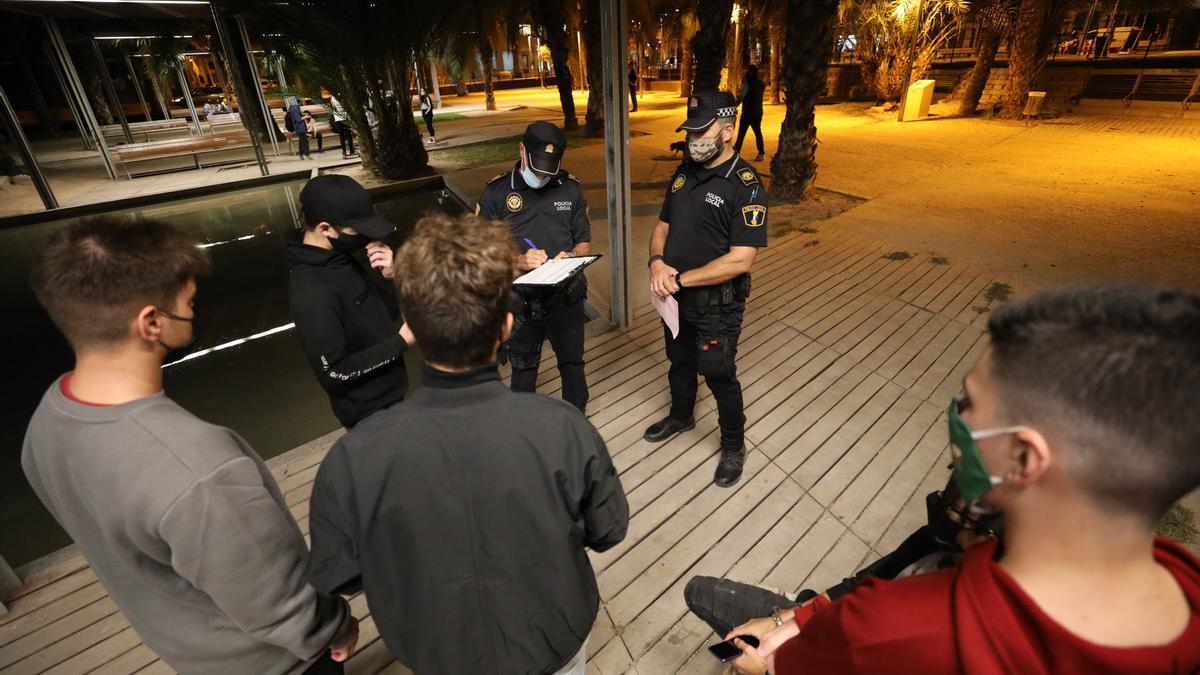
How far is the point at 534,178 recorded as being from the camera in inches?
111

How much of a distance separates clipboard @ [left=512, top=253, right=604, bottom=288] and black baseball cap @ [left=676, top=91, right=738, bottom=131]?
831 mm

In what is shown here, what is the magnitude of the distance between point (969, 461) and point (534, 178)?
2.46 metres

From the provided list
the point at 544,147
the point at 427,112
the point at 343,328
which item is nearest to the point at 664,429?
the point at 544,147

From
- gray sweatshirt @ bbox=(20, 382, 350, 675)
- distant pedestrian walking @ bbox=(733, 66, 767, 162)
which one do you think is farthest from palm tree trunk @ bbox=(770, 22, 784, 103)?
gray sweatshirt @ bbox=(20, 382, 350, 675)

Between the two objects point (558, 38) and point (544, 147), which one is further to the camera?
point (558, 38)

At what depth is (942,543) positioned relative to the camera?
4.19 feet

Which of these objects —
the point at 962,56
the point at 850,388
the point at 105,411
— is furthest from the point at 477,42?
the point at 962,56

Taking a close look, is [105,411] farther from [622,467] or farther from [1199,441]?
[622,467]

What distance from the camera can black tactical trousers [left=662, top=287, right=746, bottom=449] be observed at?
2.63 meters

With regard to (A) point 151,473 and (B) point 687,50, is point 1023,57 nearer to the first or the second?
(B) point 687,50

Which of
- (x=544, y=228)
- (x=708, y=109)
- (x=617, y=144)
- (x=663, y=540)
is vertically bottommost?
(x=663, y=540)

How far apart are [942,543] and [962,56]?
33.2 meters

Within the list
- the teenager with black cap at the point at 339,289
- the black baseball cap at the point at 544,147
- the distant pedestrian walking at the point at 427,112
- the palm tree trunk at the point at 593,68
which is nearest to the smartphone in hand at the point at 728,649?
the teenager with black cap at the point at 339,289

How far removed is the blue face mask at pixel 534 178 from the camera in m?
2.80
